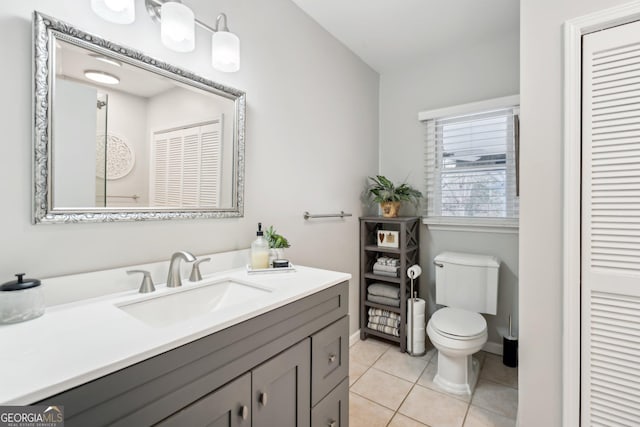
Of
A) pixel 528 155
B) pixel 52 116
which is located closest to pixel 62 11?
pixel 52 116

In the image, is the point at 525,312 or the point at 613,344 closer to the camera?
the point at 613,344

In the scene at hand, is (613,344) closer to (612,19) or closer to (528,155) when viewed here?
(528,155)

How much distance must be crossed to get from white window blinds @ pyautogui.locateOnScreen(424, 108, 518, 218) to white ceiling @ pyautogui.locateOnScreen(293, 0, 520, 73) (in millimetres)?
600

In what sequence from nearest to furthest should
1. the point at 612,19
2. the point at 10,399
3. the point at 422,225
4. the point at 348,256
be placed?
1. the point at 10,399
2. the point at 612,19
3. the point at 348,256
4. the point at 422,225

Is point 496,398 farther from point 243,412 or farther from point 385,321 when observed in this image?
point 243,412

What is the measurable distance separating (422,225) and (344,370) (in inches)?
67.3

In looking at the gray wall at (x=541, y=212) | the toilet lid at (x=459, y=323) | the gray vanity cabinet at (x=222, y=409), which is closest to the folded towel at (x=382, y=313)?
the toilet lid at (x=459, y=323)

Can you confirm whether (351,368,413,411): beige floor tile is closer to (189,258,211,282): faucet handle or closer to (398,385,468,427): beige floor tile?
(398,385,468,427): beige floor tile

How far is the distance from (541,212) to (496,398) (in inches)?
48.9

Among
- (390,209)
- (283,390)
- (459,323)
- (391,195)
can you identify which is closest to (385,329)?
(459,323)

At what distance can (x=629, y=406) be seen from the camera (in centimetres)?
126

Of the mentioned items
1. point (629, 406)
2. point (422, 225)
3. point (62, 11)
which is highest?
point (62, 11)

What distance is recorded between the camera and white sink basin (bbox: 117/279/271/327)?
1.07 metres

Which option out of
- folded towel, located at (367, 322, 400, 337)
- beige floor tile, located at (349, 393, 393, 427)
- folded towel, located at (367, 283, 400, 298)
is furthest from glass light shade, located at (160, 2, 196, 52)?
folded towel, located at (367, 322, 400, 337)
